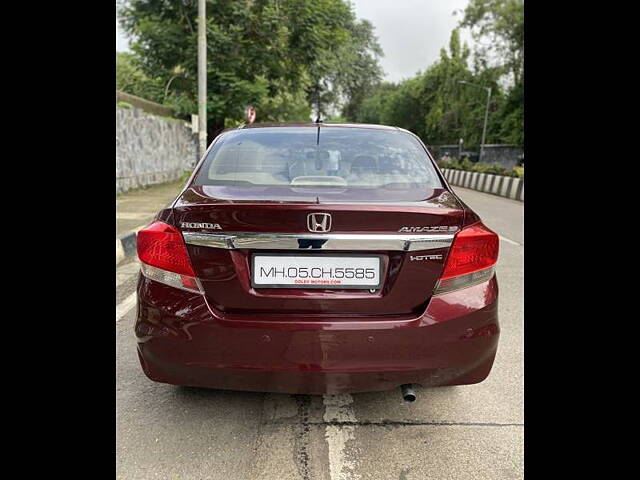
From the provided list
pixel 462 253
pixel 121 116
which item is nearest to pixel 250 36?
pixel 121 116

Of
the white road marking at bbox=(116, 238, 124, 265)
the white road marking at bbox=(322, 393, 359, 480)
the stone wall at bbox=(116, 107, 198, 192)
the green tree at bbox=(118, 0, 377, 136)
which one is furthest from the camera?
the green tree at bbox=(118, 0, 377, 136)

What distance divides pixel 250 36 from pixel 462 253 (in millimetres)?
17868

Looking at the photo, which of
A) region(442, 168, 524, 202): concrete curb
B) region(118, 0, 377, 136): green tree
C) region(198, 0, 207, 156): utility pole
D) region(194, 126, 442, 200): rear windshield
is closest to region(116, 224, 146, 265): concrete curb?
region(194, 126, 442, 200): rear windshield

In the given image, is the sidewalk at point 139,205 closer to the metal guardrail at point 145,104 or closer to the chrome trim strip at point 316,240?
the metal guardrail at point 145,104

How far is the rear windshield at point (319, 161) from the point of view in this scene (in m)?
2.65

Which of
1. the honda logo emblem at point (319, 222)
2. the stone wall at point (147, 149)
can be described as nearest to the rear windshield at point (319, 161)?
the honda logo emblem at point (319, 222)

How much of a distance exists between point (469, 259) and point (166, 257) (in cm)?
128

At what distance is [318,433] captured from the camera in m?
2.54

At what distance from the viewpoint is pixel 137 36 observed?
1836cm

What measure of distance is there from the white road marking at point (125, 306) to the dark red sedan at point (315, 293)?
2.12m

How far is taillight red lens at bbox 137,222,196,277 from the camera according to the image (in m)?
2.21

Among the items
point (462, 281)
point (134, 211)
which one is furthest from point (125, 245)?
point (462, 281)

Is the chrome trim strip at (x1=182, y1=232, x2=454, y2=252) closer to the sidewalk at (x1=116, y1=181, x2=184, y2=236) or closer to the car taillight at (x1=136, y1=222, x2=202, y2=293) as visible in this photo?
the car taillight at (x1=136, y1=222, x2=202, y2=293)

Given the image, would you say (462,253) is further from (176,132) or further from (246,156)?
(176,132)
